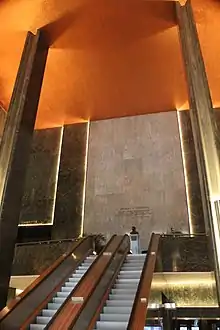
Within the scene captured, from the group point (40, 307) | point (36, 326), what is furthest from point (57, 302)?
point (36, 326)

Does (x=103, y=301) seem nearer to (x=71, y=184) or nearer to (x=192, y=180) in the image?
(x=192, y=180)

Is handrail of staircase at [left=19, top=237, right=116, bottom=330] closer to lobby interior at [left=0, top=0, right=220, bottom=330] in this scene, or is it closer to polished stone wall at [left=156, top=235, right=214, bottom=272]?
lobby interior at [left=0, top=0, right=220, bottom=330]

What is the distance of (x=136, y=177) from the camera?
12836mm

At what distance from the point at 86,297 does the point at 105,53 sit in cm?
728

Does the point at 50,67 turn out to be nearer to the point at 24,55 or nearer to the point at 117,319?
the point at 24,55

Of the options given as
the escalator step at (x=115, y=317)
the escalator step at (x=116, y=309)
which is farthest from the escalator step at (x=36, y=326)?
the escalator step at (x=116, y=309)

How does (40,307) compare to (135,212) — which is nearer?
(40,307)

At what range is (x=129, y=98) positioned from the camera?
12641 millimetres

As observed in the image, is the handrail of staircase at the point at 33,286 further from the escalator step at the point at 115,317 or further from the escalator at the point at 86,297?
the escalator step at the point at 115,317

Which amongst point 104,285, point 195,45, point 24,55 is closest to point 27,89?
point 24,55

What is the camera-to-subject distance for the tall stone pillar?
594 cm

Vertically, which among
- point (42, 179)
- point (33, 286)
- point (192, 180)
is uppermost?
point (42, 179)

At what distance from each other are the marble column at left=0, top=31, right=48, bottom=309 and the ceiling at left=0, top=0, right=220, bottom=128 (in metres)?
0.66

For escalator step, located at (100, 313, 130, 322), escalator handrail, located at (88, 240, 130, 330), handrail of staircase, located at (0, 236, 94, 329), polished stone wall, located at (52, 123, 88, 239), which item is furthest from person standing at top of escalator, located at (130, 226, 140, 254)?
escalator step, located at (100, 313, 130, 322)
